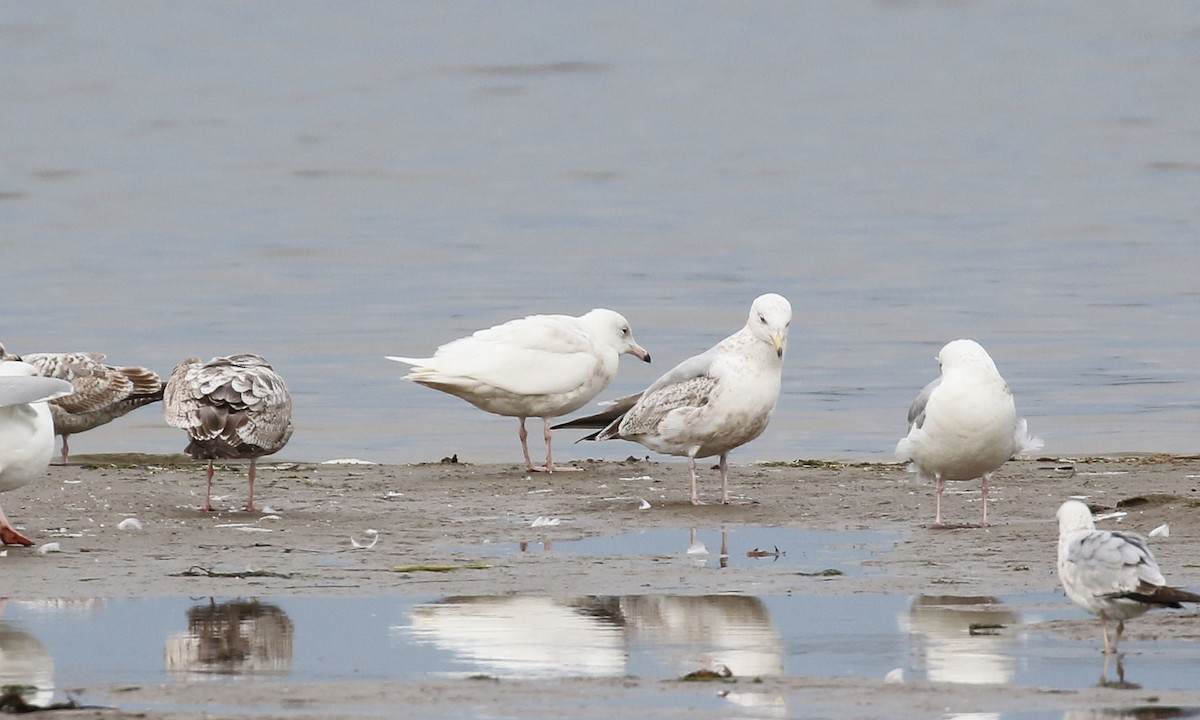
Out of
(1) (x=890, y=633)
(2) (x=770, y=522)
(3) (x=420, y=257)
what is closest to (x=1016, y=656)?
(1) (x=890, y=633)

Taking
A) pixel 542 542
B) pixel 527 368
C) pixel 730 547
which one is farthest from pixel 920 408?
pixel 527 368

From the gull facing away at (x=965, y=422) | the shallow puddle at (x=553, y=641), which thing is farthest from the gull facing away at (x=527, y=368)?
the shallow puddle at (x=553, y=641)

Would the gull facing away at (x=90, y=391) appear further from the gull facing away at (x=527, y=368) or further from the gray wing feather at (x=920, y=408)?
the gray wing feather at (x=920, y=408)

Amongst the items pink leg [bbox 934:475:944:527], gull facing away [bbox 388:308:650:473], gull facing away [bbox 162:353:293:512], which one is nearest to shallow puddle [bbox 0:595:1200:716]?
pink leg [bbox 934:475:944:527]

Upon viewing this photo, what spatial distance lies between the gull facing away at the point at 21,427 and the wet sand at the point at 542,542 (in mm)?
348

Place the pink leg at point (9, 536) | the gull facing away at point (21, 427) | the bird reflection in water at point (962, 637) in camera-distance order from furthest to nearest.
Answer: the pink leg at point (9, 536) → the gull facing away at point (21, 427) → the bird reflection in water at point (962, 637)

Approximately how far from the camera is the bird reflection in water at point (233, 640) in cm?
737

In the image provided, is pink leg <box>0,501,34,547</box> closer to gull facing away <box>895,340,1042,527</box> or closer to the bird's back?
the bird's back

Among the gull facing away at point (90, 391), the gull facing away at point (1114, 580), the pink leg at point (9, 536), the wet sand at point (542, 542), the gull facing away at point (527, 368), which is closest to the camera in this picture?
the wet sand at point (542, 542)

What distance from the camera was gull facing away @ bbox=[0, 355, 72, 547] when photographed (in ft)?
32.4

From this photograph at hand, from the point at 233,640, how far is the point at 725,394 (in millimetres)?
4890

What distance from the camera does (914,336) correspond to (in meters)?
24.7

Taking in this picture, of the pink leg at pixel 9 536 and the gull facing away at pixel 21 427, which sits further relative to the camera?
the pink leg at pixel 9 536

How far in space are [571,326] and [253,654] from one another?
312 inches
